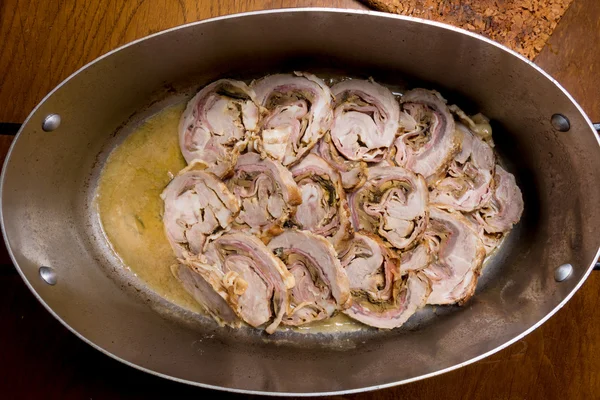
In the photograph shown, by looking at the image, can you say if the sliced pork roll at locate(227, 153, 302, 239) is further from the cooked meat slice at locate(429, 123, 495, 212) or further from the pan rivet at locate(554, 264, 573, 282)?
the pan rivet at locate(554, 264, 573, 282)

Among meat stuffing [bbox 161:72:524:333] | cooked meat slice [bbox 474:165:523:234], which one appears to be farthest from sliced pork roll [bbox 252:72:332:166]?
cooked meat slice [bbox 474:165:523:234]

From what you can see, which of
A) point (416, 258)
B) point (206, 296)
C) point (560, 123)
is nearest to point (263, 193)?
point (206, 296)

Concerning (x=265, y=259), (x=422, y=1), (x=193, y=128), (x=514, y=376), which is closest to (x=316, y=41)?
(x=422, y=1)

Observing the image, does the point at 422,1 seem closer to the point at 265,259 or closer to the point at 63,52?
the point at 265,259

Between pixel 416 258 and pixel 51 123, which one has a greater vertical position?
pixel 416 258

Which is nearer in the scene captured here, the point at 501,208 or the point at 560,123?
the point at 560,123

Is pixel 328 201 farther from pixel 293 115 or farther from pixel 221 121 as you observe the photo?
pixel 221 121

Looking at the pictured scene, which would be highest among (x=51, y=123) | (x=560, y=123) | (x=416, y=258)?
(x=560, y=123)
